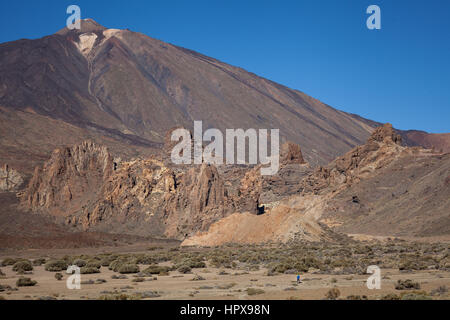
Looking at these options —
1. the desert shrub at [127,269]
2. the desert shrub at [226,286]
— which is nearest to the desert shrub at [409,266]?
the desert shrub at [226,286]

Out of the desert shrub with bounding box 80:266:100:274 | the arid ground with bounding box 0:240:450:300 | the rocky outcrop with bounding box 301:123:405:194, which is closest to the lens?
the arid ground with bounding box 0:240:450:300

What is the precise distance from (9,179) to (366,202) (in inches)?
3489

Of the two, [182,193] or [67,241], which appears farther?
[182,193]

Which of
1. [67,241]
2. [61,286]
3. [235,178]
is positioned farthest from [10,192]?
[61,286]

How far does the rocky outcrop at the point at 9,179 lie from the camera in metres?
136

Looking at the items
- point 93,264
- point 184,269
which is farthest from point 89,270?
point 184,269

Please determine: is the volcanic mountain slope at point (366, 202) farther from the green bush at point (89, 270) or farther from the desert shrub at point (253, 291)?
the desert shrub at point (253, 291)

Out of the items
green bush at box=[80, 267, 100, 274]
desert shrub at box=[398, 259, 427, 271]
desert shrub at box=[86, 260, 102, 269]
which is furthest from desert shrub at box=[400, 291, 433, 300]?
desert shrub at box=[86, 260, 102, 269]

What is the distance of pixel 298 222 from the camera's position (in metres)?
62.8

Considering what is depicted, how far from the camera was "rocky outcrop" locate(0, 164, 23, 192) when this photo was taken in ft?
445

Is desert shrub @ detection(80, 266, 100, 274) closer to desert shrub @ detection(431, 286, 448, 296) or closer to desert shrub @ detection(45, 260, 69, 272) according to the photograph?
desert shrub @ detection(45, 260, 69, 272)

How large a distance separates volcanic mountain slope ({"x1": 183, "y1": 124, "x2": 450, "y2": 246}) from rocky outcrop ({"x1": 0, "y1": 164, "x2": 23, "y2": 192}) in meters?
71.5
